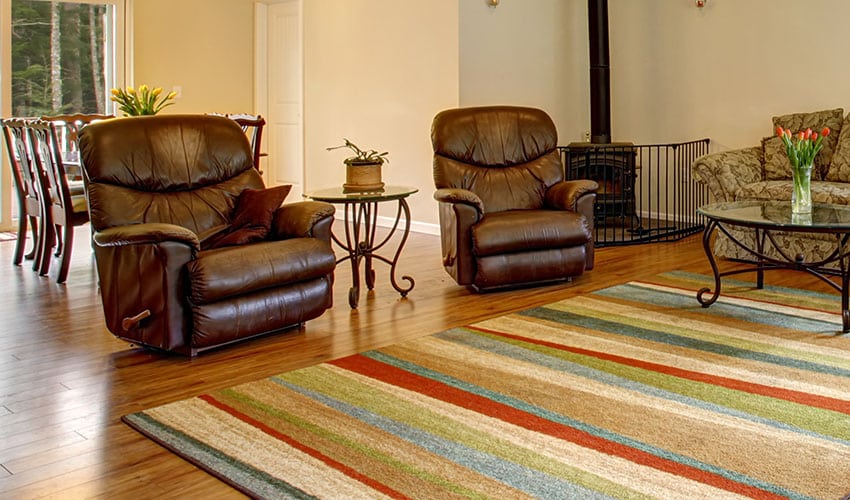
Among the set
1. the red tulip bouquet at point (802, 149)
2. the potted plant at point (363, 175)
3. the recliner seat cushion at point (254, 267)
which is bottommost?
the recliner seat cushion at point (254, 267)

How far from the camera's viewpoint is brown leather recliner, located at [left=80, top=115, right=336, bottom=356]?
3.61 m

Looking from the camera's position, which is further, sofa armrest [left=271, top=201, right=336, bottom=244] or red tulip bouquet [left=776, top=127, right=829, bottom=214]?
red tulip bouquet [left=776, top=127, right=829, bottom=214]

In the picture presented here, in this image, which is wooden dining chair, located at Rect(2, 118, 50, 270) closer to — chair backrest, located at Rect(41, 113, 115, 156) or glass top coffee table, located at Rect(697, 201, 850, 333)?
chair backrest, located at Rect(41, 113, 115, 156)

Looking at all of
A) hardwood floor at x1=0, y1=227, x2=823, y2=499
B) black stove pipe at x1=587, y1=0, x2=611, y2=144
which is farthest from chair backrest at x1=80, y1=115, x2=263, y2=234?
black stove pipe at x1=587, y1=0, x2=611, y2=144

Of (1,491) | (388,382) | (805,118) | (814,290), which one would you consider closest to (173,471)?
(1,491)

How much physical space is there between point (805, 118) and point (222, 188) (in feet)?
14.1

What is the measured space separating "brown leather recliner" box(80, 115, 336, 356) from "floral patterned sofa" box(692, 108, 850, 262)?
10.2 feet

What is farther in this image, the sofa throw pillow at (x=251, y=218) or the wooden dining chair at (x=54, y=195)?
the wooden dining chair at (x=54, y=195)

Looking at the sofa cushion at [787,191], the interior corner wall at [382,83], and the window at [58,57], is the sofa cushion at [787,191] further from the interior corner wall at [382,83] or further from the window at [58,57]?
the window at [58,57]

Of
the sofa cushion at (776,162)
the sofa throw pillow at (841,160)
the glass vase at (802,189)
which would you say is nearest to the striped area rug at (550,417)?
the glass vase at (802,189)

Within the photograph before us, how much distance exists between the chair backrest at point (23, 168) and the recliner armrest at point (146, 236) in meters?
2.26

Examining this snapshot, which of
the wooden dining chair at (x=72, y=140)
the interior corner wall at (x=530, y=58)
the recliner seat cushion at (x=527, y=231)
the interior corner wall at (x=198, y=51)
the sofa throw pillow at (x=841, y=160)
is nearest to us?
the recliner seat cushion at (x=527, y=231)

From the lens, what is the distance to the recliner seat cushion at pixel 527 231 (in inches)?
191

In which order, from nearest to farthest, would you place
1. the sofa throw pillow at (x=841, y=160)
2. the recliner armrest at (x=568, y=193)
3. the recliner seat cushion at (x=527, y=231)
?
the recliner seat cushion at (x=527, y=231), the recliner armrest at (x=568, y=193), the sofa throw pillow at (x=841, y=160)
